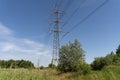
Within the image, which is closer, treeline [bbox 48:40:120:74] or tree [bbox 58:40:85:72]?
treeline [bbox 48:40:120:74]

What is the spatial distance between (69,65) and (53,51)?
1161 centimetres

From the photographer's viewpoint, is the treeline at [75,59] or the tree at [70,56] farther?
the tree at [70,56]

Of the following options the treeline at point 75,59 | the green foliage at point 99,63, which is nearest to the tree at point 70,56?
the treeline at point 75,59

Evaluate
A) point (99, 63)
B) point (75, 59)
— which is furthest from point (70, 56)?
point (99, 63)

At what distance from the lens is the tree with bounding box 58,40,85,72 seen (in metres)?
38.6

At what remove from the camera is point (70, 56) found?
42.0 metres

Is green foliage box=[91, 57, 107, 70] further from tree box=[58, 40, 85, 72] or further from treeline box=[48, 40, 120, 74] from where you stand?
tree box=[58, 40, 85, 72]

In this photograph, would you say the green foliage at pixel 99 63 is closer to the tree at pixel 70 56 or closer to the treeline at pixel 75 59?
the treeline at pixel 75 59

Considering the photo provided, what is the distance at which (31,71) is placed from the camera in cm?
838

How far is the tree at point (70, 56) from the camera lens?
127 feet

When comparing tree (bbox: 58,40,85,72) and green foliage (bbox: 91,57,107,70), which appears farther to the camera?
tree (bbox: 58,40,85,72)

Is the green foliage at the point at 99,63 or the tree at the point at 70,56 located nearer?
the green foliage at the point at 99,63

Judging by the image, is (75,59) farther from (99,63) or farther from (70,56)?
(99,63)

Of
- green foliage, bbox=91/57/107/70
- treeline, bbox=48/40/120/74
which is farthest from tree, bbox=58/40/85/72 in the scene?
green foliage, bbox=91/57/107/70
